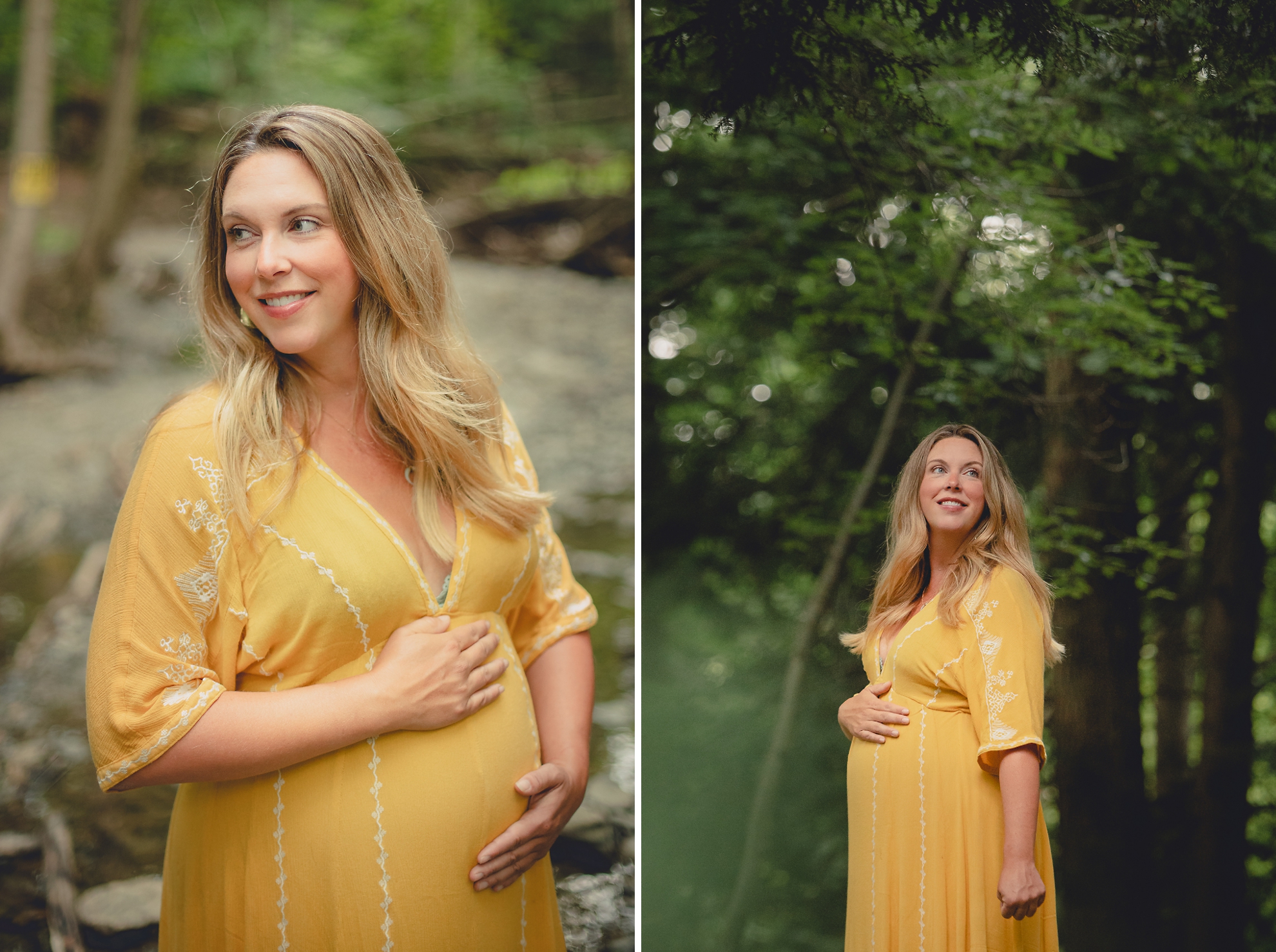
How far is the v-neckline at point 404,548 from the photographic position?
125cm

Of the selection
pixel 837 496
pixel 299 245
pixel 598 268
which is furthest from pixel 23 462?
pixel 837 496

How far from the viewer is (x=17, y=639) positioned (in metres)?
2.72

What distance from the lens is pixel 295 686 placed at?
124 centimetres

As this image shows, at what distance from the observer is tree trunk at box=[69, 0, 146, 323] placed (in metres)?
3.29

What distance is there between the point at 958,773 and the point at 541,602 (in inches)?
27.0

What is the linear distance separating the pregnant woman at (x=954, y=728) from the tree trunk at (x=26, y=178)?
9.85ft

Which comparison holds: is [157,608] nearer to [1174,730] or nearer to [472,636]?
[472,636]

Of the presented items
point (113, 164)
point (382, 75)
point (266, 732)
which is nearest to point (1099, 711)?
point (266, 732)

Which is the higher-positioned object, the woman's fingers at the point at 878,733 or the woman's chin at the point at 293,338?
the woman's chin at the point at 293,338

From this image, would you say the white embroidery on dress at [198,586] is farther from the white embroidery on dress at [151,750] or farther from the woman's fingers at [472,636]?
the woman's fingers at [472,636]

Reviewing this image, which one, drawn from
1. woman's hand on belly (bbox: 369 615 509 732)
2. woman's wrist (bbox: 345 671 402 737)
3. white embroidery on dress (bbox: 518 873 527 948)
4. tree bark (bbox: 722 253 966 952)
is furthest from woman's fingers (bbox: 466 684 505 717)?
tree bark (bbox: 722 253 966 952)

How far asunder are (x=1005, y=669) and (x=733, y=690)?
1008mm

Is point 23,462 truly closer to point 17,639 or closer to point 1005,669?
point 17,639

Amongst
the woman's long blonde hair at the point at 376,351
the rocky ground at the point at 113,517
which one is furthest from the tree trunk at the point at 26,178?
the woman's long blonde hair at the point at 376,351
